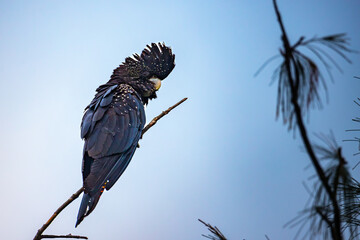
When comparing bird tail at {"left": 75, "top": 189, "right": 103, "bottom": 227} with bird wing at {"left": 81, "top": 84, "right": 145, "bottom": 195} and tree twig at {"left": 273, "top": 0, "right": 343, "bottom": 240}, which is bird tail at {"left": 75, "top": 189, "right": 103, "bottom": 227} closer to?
bird wing at {"left": 81, "top": 84, "right": 145, "bottom": 195}

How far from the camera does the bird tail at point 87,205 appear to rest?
2468 millimetres

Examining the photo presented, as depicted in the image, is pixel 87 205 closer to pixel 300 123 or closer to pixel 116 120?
pixel 116 120

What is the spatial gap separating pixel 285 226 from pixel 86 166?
85.9 inches

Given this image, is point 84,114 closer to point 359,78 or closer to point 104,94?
point 104,94

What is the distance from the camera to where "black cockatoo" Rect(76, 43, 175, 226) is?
2.82 m

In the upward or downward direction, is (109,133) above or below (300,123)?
above

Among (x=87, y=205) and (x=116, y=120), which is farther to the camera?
(x=116, y=120)

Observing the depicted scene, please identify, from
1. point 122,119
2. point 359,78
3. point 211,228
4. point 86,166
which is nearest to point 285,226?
point 211,228

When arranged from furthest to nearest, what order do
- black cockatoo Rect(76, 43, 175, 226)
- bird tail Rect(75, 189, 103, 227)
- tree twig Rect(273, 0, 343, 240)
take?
1. black cockatoo Rect(76, 43, 175, 226)
2. bird tail Rect(75, 189, 103, 227)
3. tree twig Rect(273, 0, 343, 240)

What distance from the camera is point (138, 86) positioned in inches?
166

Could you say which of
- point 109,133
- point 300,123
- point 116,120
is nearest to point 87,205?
point 109,133

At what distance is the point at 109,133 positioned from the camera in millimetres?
3227

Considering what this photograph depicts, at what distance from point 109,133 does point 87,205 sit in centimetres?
82

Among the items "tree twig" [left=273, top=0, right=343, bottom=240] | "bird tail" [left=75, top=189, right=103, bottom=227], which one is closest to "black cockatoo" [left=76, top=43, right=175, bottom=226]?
"bird tail" [left=75, top=189, right=103, bottom=227]
